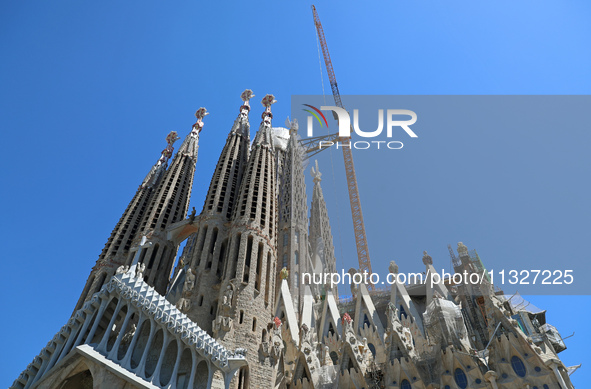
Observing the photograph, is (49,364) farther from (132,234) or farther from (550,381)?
(550,381)

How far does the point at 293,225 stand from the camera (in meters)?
41.4

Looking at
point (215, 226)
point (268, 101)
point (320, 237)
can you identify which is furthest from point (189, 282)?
point (268, 101)

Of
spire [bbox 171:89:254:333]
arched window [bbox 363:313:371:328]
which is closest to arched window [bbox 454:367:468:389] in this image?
arched window [bbox 363:313:371:328]

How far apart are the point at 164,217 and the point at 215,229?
676 cm

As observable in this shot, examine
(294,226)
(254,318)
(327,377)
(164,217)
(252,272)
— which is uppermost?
(294,226)

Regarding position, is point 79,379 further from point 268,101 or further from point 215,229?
point 268,101

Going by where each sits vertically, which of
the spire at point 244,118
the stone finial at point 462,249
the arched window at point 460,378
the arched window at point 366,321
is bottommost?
the arched window at point 460,378

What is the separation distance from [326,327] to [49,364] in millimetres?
18931

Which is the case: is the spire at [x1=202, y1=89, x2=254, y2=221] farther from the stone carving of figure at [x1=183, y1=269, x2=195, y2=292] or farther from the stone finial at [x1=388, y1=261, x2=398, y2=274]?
the stone finial at [x1=388, y1=261, x2=398, y2=274]

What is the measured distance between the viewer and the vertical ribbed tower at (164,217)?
115 ft

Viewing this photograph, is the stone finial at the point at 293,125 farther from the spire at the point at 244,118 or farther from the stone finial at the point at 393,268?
the stone finial at the point at 393,268

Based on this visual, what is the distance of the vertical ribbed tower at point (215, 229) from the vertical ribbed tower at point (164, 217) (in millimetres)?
1945

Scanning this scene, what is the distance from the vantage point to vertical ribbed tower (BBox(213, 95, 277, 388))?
25.4 metres

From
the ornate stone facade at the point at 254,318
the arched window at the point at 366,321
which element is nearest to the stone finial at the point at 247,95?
the ornate stone facade at the point at 254,318
